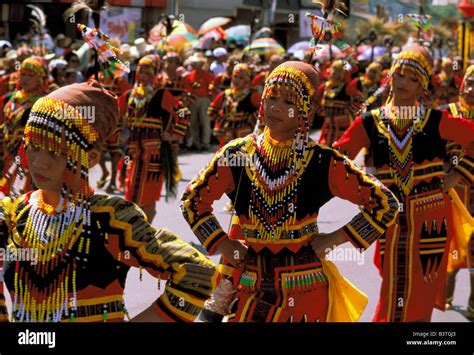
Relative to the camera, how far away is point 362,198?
4.50m

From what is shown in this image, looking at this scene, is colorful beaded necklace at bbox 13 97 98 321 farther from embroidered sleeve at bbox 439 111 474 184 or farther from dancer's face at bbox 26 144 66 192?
embroidered sleeve at bbox 439 111 474 184

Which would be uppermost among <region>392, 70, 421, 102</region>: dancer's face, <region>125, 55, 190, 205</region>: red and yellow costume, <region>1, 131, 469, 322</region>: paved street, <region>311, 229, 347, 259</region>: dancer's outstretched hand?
<region>392, 70, 421, 102</region>: dancer's face

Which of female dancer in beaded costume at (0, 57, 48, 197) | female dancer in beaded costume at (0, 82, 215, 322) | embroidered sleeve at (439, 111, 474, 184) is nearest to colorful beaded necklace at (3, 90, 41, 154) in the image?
female dancer in beaded costume at (0, 57, 48, 197)

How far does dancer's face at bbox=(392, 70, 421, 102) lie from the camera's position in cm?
584

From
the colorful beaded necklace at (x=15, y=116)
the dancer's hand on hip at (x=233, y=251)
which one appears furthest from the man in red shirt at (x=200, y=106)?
the dancer's hand on hip at (x=233, y=251)

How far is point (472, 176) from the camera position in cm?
634

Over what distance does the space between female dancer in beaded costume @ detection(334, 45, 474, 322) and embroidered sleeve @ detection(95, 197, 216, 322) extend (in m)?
2.73

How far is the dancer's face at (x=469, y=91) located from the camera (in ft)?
23.9

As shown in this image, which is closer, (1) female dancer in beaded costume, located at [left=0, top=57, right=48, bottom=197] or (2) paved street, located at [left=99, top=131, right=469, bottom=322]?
(2) paved street, located at [left=99, top=131, right=469, bottom=322]

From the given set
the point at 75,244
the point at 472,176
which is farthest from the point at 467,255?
the point at 75,244

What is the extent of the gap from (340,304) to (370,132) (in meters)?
1.65

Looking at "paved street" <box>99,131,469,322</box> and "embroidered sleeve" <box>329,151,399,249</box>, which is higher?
"embroidered sleeve" <box>329,151,399,249</box>

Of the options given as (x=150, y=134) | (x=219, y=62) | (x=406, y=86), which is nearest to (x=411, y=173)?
(x=406, y=86)

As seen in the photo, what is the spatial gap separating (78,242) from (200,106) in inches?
643
